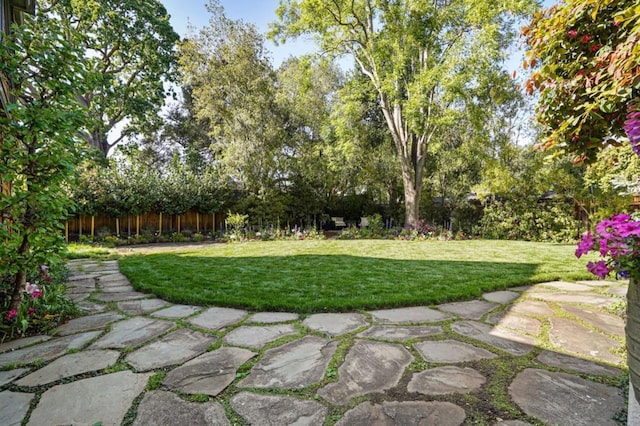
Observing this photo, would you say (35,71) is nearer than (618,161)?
Yes

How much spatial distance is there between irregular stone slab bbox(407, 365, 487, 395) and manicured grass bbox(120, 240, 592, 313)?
4.07 feet

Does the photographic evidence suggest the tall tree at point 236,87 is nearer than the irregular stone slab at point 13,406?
No

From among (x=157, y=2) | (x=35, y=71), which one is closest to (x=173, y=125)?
(x=157, y=2)

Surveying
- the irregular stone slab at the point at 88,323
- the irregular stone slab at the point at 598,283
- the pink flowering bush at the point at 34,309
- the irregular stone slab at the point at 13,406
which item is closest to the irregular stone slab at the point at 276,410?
the irregular stone slab at the point at 13,406

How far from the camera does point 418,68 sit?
1103 cm

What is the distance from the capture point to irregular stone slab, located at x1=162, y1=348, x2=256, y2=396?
1.68m

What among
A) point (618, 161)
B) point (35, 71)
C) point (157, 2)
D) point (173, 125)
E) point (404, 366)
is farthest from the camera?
point (173, 125)

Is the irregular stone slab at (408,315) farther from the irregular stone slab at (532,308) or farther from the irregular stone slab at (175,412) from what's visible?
the irregular stone slab at (175,412)

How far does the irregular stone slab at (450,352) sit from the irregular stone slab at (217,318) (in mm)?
1584

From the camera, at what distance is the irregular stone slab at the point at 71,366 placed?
1.76 meters

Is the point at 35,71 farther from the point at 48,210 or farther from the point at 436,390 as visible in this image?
the point at 436,390

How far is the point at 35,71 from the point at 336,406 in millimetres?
3340

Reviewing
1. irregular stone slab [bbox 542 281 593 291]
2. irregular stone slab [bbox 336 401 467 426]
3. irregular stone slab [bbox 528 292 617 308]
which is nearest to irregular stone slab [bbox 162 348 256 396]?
irregular stone slab [bbox 336 401 467 426]

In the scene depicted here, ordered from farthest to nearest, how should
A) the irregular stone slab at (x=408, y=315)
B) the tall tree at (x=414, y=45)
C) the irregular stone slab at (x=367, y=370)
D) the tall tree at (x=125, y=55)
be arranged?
the tall tree at (x=125, y=55)
the tall tree at (x=414, y=45)
the irregular stone slab at (x=408, y=315)
the irregular stone slab at (x=367, y=370)
